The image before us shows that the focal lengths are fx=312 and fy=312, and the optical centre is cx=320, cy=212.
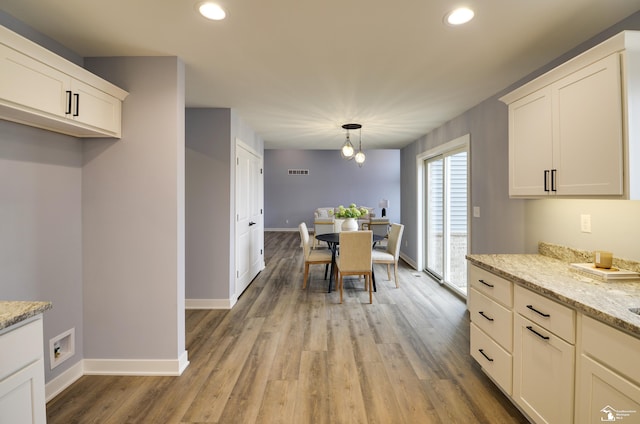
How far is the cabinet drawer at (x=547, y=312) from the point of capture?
144cm

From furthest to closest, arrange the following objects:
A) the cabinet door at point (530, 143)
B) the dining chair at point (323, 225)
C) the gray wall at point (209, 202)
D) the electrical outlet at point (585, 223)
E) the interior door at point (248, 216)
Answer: the dining chair at point (323, 225)
the interior door at point (248, 216)
the gray wall at point (209, 202)
the electrical outlet at point (585, 223)
the cabinet door at point (530, 143)

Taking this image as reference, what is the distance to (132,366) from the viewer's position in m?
2.36

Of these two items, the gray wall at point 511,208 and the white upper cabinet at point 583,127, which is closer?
the white upper cabinet at point 583,127

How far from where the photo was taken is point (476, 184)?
3.56m

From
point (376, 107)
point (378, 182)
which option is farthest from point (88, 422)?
point (378, 182)

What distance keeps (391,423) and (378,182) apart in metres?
9.98

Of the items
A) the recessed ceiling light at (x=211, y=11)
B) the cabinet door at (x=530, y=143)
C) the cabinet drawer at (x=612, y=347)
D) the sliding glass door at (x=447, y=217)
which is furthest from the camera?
the sliding glass door at (x=447, y=217)

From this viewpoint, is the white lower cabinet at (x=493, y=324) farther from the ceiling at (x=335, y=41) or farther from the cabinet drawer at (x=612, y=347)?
the ceiling at (x=335, y=41)

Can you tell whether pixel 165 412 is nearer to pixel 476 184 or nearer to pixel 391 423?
pixel 391 423

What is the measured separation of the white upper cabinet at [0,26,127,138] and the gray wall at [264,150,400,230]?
9180mm

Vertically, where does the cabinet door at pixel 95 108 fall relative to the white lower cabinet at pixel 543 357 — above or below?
above

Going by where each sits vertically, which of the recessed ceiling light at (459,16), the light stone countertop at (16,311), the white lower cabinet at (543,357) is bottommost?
the white lower cabinet at (543,357)

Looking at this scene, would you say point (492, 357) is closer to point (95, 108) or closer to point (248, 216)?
point (95, 108)

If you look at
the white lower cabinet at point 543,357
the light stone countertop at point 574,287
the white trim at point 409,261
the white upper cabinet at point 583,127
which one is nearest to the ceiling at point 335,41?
the white upper cabinet at point 583,127
